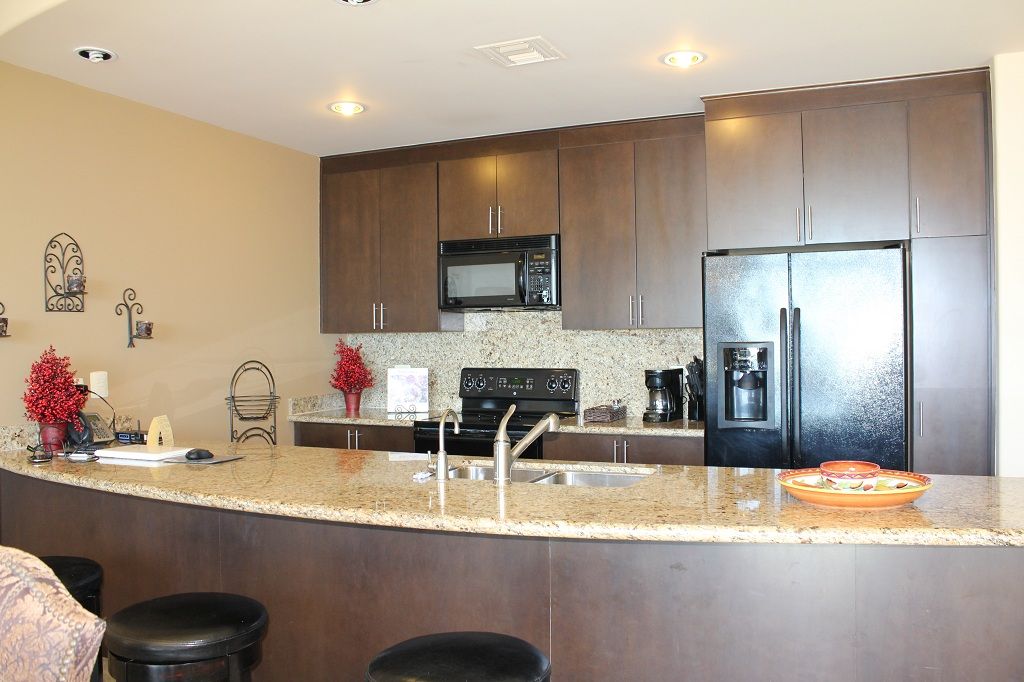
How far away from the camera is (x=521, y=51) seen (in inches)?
127

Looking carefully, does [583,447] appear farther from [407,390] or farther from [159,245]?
[159,245]

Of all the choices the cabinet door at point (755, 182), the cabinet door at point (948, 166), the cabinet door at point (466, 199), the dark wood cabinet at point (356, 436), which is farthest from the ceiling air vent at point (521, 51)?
the dark wood cabinet at point (356, 436)

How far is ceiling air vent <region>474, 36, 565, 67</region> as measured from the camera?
10.3ft

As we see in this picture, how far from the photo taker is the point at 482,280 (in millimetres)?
4602

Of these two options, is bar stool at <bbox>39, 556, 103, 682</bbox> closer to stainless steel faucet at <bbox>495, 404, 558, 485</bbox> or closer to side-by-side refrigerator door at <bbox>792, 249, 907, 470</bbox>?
stainless steel faucet at <bbox>495, 404, 558, 485</bbox>

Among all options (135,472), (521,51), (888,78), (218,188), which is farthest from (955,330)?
(218,188)

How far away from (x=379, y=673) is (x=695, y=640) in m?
0.75

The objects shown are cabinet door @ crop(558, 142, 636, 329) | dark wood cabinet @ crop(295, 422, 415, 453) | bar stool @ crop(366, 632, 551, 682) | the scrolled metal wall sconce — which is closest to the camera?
bar stool @ crop(366, 632, 551, 682)

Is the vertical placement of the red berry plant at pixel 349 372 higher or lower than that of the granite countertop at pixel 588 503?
higher

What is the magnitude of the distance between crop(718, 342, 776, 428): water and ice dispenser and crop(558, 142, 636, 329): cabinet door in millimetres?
691

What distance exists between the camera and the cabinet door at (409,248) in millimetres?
4773

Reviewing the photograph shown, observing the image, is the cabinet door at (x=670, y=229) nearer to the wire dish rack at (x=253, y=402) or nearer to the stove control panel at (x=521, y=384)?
the stove control panel at (x=521, y=384)

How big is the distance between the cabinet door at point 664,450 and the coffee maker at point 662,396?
12.2 inches

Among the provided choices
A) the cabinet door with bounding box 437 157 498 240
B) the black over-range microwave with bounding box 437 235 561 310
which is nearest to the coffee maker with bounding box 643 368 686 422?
the black over-range microwave with bounding box 437 235 561 310
